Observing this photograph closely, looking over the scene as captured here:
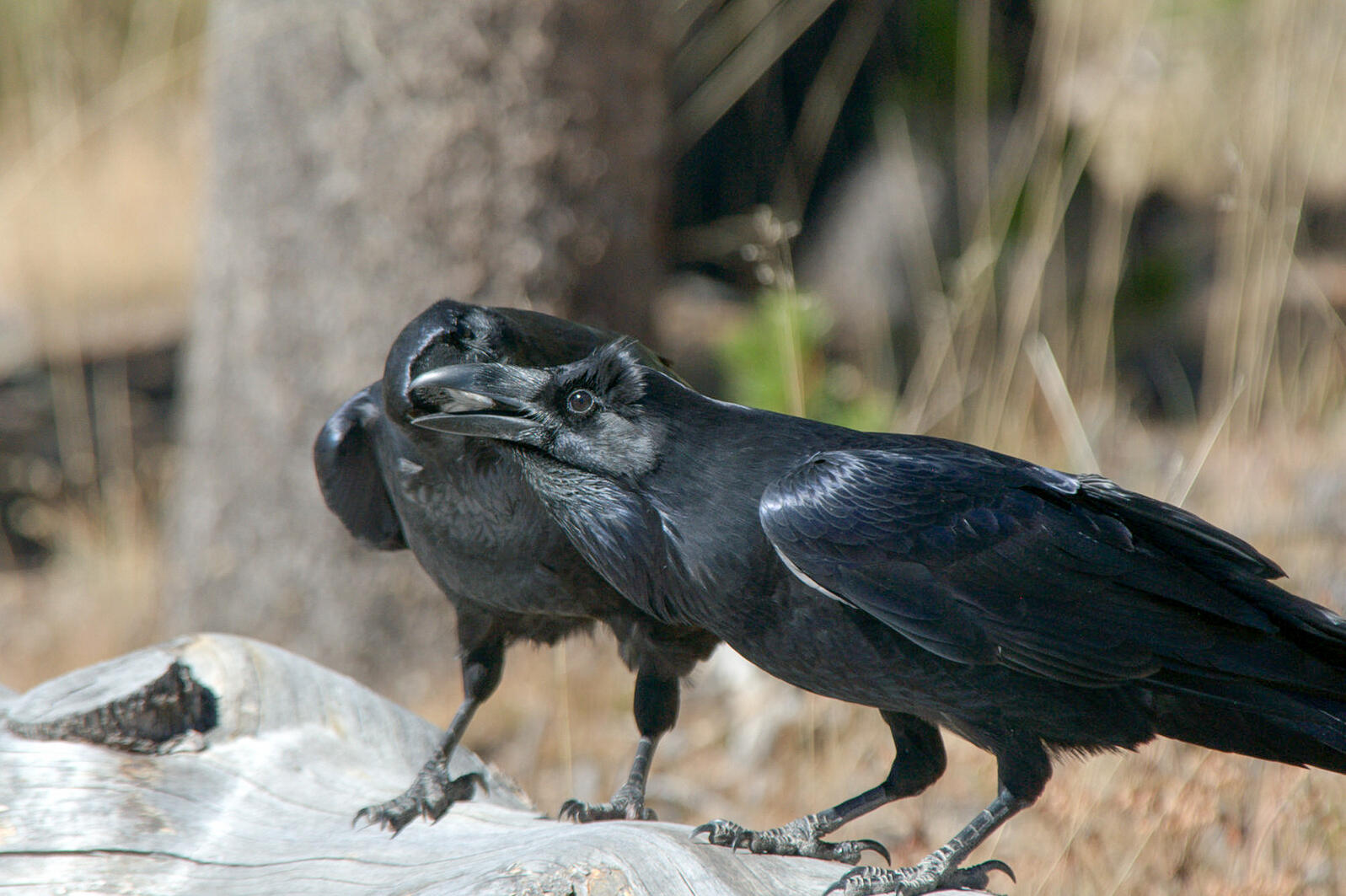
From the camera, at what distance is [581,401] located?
1.78 m

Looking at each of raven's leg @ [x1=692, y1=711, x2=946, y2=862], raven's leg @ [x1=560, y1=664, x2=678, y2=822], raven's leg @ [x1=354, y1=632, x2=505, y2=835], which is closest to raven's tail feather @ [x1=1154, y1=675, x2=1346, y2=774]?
raven's leg @ [x1=692, y1=711, x2=946, y2=862]

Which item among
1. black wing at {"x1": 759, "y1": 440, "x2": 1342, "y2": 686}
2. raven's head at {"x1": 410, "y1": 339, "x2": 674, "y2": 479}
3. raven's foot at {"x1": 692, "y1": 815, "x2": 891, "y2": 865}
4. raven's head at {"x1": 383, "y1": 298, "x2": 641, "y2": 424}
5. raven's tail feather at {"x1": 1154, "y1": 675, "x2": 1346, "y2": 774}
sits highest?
raven's head at {"x1": 383, "y1": 298, "x2": 641, "y2": 424}

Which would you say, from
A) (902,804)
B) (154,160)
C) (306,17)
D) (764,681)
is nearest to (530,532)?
(902,804)

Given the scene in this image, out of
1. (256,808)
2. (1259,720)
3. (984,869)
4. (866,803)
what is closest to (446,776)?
(256,808)

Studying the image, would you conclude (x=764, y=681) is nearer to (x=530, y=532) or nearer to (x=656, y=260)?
(x=656, y=260)

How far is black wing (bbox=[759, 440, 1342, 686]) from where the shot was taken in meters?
1.66

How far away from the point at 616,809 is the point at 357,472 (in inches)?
31.1

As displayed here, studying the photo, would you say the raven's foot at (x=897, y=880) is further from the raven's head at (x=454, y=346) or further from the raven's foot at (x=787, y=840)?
the raven's head at (x=454, y=346)

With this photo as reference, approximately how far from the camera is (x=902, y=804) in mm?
3580

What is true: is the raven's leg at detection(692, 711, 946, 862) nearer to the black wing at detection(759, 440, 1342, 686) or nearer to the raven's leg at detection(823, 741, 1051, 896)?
the raven's leg at detection(823, 741, 1051, 896)

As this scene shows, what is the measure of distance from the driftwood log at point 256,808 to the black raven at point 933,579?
36cm

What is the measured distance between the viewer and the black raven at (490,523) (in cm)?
192

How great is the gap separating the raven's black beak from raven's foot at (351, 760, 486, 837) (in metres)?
0.83

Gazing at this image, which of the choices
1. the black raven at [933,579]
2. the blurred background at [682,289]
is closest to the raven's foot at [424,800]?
the blurred background at [682,289]
